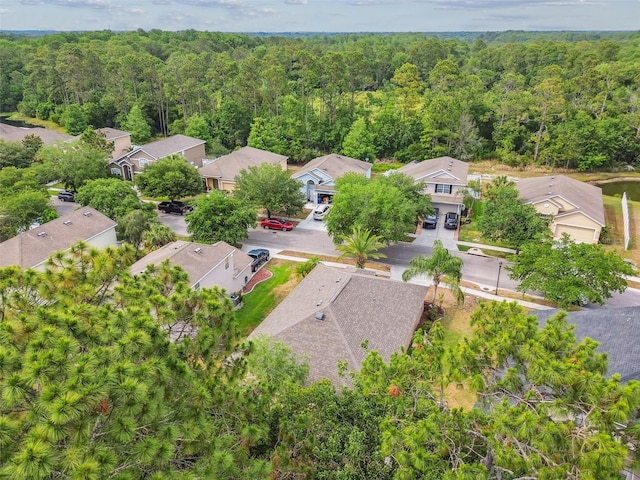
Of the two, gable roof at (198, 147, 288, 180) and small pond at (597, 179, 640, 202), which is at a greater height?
gable roof at (198, 147, 288, 180)

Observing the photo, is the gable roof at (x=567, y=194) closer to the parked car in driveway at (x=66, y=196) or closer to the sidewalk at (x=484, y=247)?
the sidewalk at (x=484, y=247)

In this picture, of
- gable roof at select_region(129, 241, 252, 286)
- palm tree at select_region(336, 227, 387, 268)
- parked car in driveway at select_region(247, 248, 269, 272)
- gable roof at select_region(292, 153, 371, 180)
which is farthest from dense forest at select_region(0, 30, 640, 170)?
gable roof at select_region(129, 241, 252, 286)

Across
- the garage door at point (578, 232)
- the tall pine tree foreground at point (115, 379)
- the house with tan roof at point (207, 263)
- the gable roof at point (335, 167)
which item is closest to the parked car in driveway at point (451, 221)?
the garage door at point (578, 232)

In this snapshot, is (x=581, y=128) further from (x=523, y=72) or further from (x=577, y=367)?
(x=577, y=367)

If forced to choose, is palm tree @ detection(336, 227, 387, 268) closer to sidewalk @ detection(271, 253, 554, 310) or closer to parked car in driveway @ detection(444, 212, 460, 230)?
sidewalk @ detection(271, 253, 554, 310)

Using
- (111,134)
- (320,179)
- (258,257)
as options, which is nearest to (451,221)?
(320,179)
